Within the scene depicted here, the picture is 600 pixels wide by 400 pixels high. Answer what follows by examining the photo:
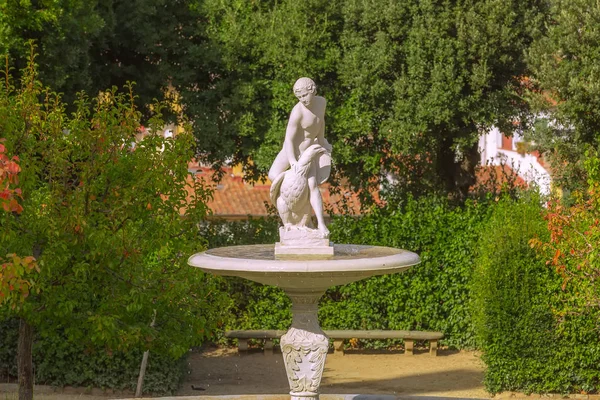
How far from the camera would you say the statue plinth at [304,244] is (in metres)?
9.54

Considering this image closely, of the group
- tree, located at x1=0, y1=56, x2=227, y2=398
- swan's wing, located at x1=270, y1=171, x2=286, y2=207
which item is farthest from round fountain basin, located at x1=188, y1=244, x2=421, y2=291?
tree, located at x1=0, y1=56, x2=227, y2=398

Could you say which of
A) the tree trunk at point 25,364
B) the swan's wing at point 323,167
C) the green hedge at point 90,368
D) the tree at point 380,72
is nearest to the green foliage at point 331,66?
the tree at point 380,72

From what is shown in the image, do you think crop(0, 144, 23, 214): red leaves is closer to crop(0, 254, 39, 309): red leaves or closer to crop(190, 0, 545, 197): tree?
crop(0, 254, 39, 309): red leaves

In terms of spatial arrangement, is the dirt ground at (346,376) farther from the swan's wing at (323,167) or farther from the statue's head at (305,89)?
the statue's head at (305,89)

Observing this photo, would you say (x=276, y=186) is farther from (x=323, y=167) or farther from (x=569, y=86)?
(x=569, y=86)

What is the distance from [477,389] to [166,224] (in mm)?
5448

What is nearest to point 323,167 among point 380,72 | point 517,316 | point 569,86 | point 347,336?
point 517,316

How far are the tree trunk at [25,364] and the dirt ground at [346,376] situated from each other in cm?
195

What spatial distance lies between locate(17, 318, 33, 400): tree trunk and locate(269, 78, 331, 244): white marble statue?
351 centimetres

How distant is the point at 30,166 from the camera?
10727mm

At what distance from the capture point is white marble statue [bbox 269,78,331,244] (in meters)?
9.76

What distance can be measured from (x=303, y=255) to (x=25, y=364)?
381 centimetres

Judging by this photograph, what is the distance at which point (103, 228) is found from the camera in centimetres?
1103

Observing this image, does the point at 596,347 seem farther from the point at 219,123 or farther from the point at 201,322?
the point at 219,123
